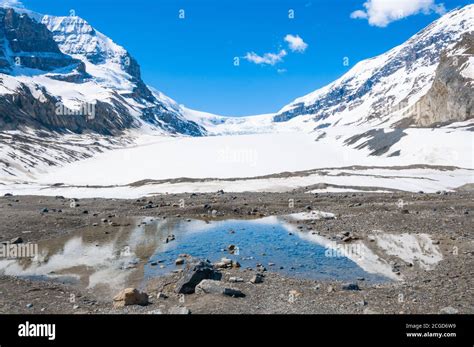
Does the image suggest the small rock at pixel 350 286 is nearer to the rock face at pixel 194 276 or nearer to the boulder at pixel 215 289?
the boulder at pixel 215 289

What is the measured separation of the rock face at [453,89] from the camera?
118375 millimetres

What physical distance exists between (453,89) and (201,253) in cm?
12285

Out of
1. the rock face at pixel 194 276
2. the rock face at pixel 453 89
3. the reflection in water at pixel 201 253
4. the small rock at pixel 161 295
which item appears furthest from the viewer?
the rock face at pixel 453 89

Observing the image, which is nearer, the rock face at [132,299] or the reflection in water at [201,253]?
the rock face at [132,299]

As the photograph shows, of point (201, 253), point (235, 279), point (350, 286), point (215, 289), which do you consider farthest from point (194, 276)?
point (201, 253)

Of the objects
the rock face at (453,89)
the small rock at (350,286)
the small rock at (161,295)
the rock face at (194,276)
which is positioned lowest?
the small rock at (350,286)

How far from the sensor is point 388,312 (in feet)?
45.6

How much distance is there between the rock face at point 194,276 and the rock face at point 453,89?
110 m

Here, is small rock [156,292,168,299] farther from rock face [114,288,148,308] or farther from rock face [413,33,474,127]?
rock face [413,33,474,127]

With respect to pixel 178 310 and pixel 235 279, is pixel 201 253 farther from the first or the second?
pixel 178 310

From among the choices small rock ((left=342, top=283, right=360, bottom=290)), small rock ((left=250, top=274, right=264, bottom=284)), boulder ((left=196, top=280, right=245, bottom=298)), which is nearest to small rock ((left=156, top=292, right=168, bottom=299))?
boulder ((left=196, top=280, right=245, bottom=298))


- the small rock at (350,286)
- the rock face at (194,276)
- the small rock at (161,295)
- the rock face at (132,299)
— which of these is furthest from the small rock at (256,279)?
the rock face at (132,299)

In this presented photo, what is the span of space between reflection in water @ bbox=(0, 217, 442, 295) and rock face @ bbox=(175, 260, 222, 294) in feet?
9.28
